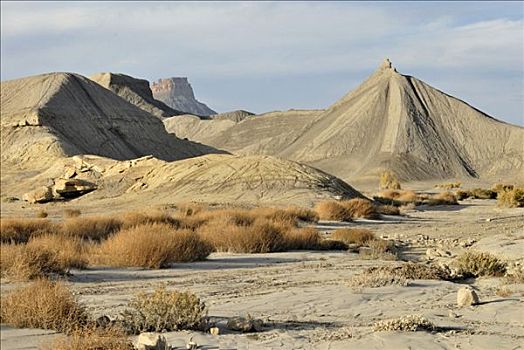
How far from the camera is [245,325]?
349 inches

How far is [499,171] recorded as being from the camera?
302 feet

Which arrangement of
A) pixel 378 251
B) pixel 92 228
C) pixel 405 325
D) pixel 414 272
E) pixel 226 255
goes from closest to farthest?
pixel 405 325 < pixel 414 272 < pixel 226 255 < pixel 378 251 < pixel 92 228

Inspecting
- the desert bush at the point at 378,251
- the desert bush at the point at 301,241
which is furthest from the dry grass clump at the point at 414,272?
the desert bush at the point at 301,241

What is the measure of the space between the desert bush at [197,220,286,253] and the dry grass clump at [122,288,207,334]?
988cm

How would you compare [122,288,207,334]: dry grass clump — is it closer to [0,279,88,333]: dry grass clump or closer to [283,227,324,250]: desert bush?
[0,279,88,333]: dry grass clump

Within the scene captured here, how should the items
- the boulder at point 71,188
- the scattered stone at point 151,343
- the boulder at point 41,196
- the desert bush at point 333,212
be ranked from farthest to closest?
the boulder at point 71,188 < the boulder at point 41,196 < the desert bush at point 333,212 < the scattered stone at point 151,343

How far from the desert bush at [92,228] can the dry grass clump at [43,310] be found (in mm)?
11806

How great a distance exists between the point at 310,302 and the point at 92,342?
16.3 ft

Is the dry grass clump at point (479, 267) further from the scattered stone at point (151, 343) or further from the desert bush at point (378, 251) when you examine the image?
the scattered stone at point (151, 343)

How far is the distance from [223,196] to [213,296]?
32.3 m

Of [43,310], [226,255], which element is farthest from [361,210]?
[43,310]

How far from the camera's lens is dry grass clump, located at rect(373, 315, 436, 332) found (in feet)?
29.4

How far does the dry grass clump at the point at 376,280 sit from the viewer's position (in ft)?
40.8

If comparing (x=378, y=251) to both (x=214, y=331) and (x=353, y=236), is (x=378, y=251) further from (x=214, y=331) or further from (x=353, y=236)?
(x=214, y=331)
